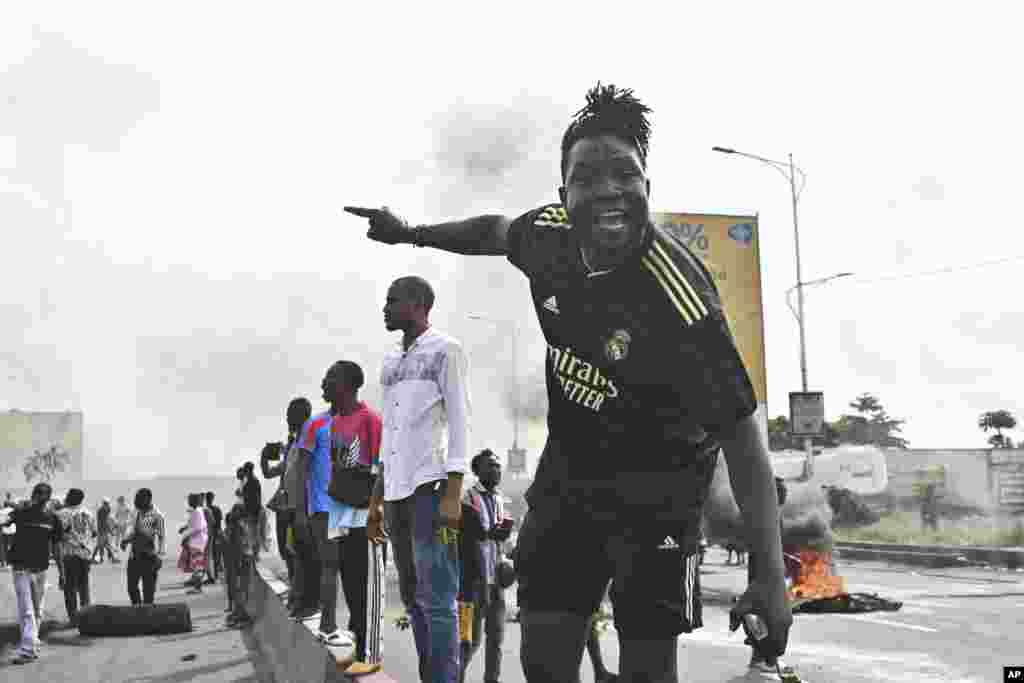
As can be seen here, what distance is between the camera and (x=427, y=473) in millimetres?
4457

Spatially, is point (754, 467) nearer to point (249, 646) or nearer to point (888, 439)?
point (249, 646)

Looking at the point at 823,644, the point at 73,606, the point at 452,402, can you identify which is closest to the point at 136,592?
the point at 73,606

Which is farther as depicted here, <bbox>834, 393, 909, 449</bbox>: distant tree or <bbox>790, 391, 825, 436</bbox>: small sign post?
<bbox>834, 393, 909, 449</bbox>: distant tree

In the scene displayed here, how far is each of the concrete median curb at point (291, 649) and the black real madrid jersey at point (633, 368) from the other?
2.78m

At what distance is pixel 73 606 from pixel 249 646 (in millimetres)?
3822

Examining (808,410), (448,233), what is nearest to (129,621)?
(448,233)

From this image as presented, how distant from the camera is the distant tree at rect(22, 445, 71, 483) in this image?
42562 mm

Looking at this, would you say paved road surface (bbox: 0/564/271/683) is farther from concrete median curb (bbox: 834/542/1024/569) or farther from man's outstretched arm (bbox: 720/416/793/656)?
concrete median curb (bbox: 834/542/1024/569)

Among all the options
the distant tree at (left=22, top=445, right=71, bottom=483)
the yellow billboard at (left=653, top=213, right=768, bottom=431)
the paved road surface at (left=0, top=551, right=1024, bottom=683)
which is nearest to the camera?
the paved road surface at (left=0, top=551, right=1024, bottom=683)

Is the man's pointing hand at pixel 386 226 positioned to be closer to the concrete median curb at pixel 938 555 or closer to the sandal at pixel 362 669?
the sandal at pixel 362 669

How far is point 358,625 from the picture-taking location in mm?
6031

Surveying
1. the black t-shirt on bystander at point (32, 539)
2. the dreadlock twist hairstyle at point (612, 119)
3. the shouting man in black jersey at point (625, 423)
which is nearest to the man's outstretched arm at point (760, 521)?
the shouting man in black jersey at point (625, 423)

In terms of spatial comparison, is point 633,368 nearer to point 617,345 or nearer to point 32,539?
point 617,345

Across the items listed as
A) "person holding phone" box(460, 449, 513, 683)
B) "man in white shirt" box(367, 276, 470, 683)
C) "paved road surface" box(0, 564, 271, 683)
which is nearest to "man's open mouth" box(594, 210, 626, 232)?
"man in white shirt" box(367, 276, 470, 683)
